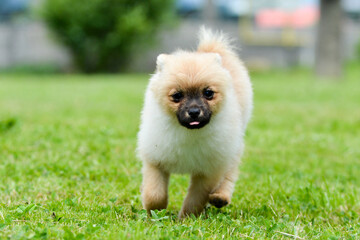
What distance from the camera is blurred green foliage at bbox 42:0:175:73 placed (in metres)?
22.8

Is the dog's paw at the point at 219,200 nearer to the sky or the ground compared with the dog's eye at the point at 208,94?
nearer to the ground

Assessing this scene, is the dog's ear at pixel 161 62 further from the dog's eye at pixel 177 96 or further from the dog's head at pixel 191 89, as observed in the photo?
the dog's eye at pixel 177 96

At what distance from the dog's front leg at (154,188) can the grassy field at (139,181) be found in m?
0.15

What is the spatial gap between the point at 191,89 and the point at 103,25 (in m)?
20.0

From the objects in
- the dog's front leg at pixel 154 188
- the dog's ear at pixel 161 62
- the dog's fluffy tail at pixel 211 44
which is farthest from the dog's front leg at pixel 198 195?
the dog's fluffy tail at pixel 211 44

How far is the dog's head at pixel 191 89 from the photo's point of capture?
12.3ft

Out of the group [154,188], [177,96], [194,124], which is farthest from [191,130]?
[154,188]

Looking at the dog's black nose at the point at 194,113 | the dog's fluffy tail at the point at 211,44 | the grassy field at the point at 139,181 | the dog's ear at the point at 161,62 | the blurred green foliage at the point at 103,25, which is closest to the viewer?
the grassy field at the point at 139,181

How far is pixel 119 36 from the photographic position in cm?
2319

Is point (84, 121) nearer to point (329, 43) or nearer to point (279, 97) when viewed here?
point (279, 97)

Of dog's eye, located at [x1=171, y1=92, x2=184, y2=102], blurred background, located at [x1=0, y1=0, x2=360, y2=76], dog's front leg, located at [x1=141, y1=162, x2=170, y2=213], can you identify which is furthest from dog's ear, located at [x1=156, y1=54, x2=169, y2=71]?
blurred background, located at [x1=0, y1=0, x2=360, y2=76]

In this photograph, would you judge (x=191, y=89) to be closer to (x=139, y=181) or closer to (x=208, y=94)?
(x=208, y=94)

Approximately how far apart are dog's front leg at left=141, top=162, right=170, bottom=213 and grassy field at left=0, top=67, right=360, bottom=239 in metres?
0.15

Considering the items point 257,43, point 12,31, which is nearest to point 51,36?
point 12,31
